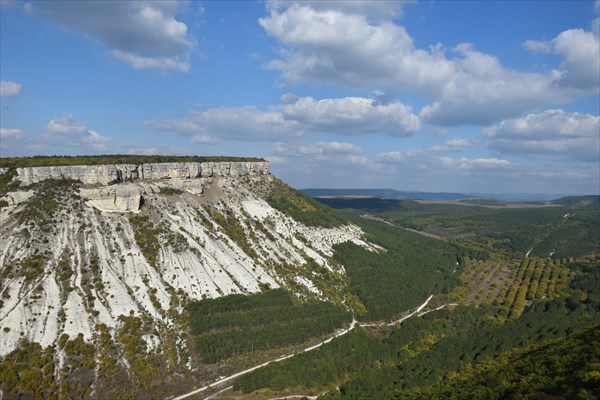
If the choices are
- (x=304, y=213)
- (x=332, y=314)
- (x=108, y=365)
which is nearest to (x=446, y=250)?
(x=304, y=213)

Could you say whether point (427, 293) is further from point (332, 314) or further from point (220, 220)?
point (220, 220)

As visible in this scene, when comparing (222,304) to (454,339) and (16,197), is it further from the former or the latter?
(454,339)

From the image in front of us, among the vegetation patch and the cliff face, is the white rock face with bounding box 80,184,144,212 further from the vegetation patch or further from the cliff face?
the vegetation patch

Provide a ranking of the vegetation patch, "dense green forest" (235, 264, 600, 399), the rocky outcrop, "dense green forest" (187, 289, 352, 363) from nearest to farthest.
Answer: "dense green forest" (235, 264, 600, 399) < "dense green forest" (187, 289, 352, 363) < the rocky outcrop < the vegetation patch

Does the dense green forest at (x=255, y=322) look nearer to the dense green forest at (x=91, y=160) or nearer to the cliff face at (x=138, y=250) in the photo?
the cliff face at (x=138, y=250)

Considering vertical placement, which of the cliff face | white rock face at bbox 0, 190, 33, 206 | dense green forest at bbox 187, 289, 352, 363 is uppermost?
white rock face at bbox 0, 190, 33, 206

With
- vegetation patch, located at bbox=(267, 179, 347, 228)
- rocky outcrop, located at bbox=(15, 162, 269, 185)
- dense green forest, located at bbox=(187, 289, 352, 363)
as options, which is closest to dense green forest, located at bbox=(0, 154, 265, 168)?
rocky outcrop, located at bbox=(15, 162, 269, 185)
